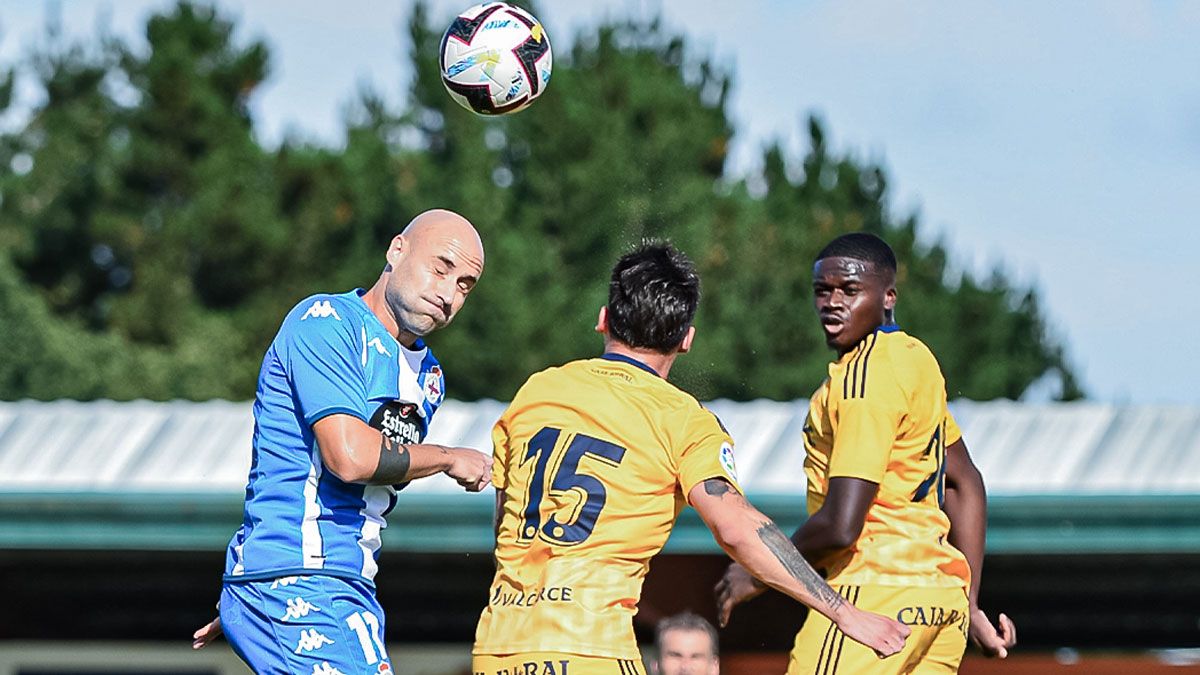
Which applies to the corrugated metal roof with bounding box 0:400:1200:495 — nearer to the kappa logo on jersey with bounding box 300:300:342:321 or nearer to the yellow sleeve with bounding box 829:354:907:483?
the yellow sleeve with bounding box 829:354:907:483

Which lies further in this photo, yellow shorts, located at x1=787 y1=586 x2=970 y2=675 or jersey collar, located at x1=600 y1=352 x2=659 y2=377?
yellow shorts, located at x1=787 y1=586 x2=970 y2=675

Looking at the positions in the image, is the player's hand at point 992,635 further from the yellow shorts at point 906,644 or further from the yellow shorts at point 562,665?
the yellow shorts at point 562,665

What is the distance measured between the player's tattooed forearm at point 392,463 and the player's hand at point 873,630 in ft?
4.41

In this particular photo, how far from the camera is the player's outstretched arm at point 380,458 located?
5047mm

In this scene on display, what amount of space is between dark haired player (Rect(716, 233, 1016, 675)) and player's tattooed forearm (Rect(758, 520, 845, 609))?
572 mm

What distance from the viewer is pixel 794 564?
5047 millimetres

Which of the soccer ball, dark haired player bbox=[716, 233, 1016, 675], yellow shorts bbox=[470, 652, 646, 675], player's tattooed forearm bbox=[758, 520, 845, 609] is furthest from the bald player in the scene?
the soccer ball

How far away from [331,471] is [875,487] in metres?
1.78

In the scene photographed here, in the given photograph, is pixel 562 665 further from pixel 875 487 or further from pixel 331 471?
pixel 875 487

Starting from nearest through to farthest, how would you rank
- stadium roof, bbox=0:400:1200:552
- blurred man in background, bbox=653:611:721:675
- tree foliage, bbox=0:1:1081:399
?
blurred man in background, bbox=653:611:721:675
stadium roof, bbox=0:400:1200:552
tree foliage, bbox=0:1:1081:399

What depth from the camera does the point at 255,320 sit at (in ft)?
113

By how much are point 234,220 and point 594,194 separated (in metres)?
7.57

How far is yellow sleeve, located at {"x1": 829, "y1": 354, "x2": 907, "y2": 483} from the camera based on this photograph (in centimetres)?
564

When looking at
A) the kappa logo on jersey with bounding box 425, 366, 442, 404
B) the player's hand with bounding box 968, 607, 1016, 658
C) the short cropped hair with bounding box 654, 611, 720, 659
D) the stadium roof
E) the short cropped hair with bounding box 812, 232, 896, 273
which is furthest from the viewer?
the stadium roof
